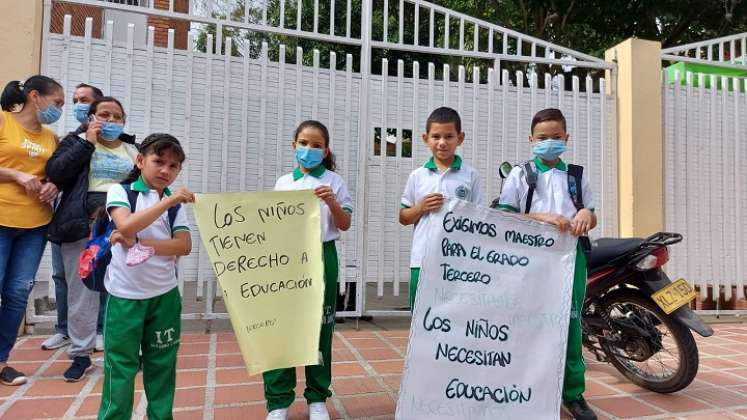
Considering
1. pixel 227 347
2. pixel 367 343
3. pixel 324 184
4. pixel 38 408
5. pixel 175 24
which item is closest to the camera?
pixel 324 184

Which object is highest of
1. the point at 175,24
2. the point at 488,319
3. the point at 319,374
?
the point at 175,24

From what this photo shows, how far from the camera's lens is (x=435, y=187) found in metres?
2.65

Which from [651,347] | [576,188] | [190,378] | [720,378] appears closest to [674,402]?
[651,347]

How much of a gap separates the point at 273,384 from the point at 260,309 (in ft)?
1.39

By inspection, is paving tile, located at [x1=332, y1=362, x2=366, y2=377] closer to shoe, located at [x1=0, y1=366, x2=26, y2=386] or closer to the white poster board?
the white poster board

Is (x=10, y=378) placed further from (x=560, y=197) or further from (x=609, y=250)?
(x=609, y=250)

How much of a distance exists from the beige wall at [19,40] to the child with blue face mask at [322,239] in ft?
9.04

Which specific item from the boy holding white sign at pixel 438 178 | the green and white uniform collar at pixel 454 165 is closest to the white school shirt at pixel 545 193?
the boy holding white sign at pixel 438 178

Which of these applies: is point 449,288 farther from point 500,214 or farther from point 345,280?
point 345,280

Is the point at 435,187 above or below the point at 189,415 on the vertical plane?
above

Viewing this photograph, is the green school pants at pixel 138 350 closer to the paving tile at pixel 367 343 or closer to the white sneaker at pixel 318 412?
the white sneaker at pixel 318 412

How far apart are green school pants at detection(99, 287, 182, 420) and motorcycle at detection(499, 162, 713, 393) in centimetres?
199

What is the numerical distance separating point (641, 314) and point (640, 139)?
255 centimetres

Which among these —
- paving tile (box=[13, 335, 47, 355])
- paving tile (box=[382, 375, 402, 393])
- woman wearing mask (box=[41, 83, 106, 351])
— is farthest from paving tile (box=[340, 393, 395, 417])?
paving tile (box=[13, 335, 47, 355])
